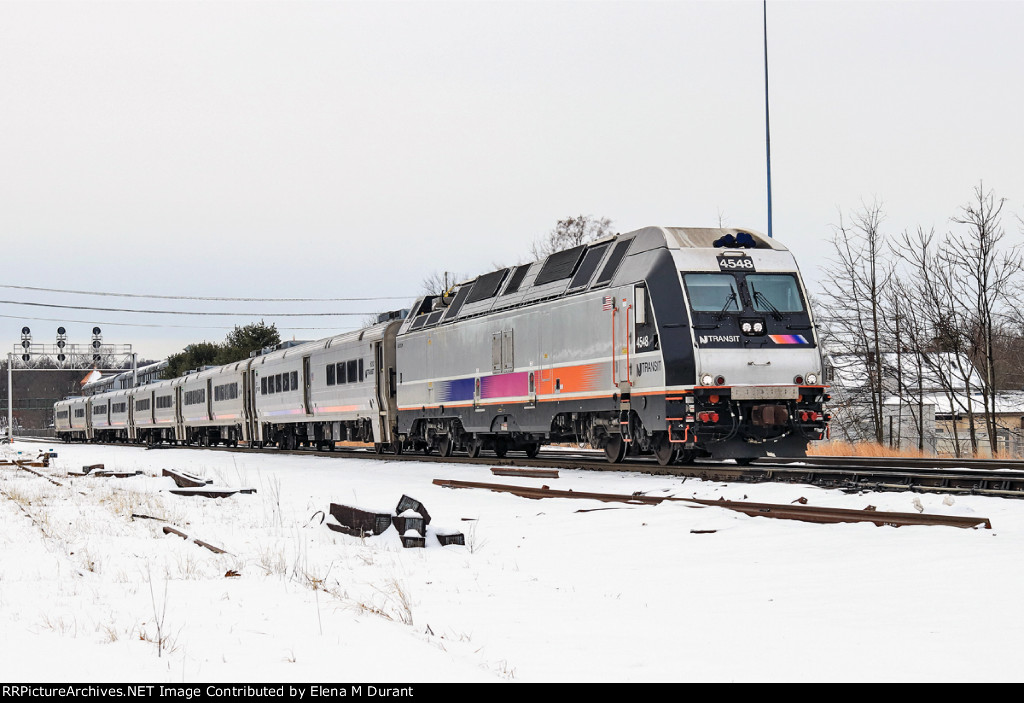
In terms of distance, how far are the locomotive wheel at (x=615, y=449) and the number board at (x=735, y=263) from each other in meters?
3.73

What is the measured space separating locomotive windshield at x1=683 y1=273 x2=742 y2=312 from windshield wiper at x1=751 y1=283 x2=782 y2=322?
32cm

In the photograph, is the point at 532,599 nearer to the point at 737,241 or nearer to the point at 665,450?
the point at 665,450

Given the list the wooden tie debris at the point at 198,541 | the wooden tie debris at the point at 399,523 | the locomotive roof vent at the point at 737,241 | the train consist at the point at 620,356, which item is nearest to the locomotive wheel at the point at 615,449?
the train consist at the point at 620,356

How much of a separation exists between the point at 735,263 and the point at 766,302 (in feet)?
2.63

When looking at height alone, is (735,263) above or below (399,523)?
above

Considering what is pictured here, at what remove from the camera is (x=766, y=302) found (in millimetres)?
16172

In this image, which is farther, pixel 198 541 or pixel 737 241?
pixel 737 241

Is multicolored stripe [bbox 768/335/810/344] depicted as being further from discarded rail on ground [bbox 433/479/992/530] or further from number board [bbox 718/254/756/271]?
discarded rail on ground [bbox 433/479/992/530]

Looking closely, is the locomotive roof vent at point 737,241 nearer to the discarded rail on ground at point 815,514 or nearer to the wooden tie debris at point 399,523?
the discarded rail on ground at point 815,514

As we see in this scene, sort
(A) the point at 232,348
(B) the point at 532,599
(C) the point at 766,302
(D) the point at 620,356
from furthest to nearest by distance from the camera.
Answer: (A) the point at 232,348, (D) the point at 620,356, (C) the point at 766,302, (B) the point at 532,599

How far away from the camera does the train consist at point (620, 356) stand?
15609mm

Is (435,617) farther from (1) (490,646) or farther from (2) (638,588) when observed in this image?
(2) (638,588)

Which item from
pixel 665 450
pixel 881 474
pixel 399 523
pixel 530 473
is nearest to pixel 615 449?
pixel 665 450
